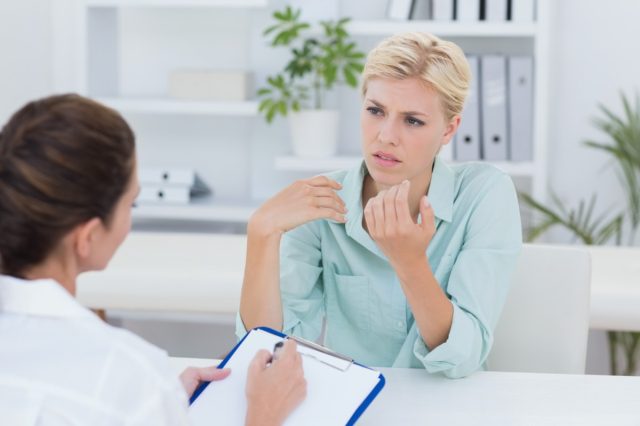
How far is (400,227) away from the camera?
135 centimetres

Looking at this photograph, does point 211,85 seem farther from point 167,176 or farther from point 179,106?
point 167,176

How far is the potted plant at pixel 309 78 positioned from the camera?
9.39ft

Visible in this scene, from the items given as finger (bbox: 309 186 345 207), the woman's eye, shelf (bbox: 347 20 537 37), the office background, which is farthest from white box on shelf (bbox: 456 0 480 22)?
finger (bbox: 309 186 345 207)

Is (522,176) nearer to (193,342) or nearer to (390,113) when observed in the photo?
(193,342)

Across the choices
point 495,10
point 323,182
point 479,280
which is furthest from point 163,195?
point 479,280

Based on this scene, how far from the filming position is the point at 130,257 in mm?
2361

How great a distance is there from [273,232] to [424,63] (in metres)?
0.38

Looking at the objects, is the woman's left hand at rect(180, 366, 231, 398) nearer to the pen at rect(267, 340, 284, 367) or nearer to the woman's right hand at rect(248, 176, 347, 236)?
the pen at rect(267, 340, 284, 367)

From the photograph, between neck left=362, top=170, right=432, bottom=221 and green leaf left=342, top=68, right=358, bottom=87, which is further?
green leaf left=342, top=68, right=358, bottom=87

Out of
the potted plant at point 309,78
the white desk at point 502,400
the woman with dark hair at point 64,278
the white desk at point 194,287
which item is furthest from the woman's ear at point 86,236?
the potted plant at point 309,78

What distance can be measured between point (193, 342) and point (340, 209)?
2083mm

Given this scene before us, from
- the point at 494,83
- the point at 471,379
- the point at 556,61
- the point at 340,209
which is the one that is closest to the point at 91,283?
the point at 340,209

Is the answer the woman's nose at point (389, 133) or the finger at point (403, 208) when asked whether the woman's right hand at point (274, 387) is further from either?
the woman's nose at point (389, 133)

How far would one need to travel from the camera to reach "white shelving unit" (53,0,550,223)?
3010mm
